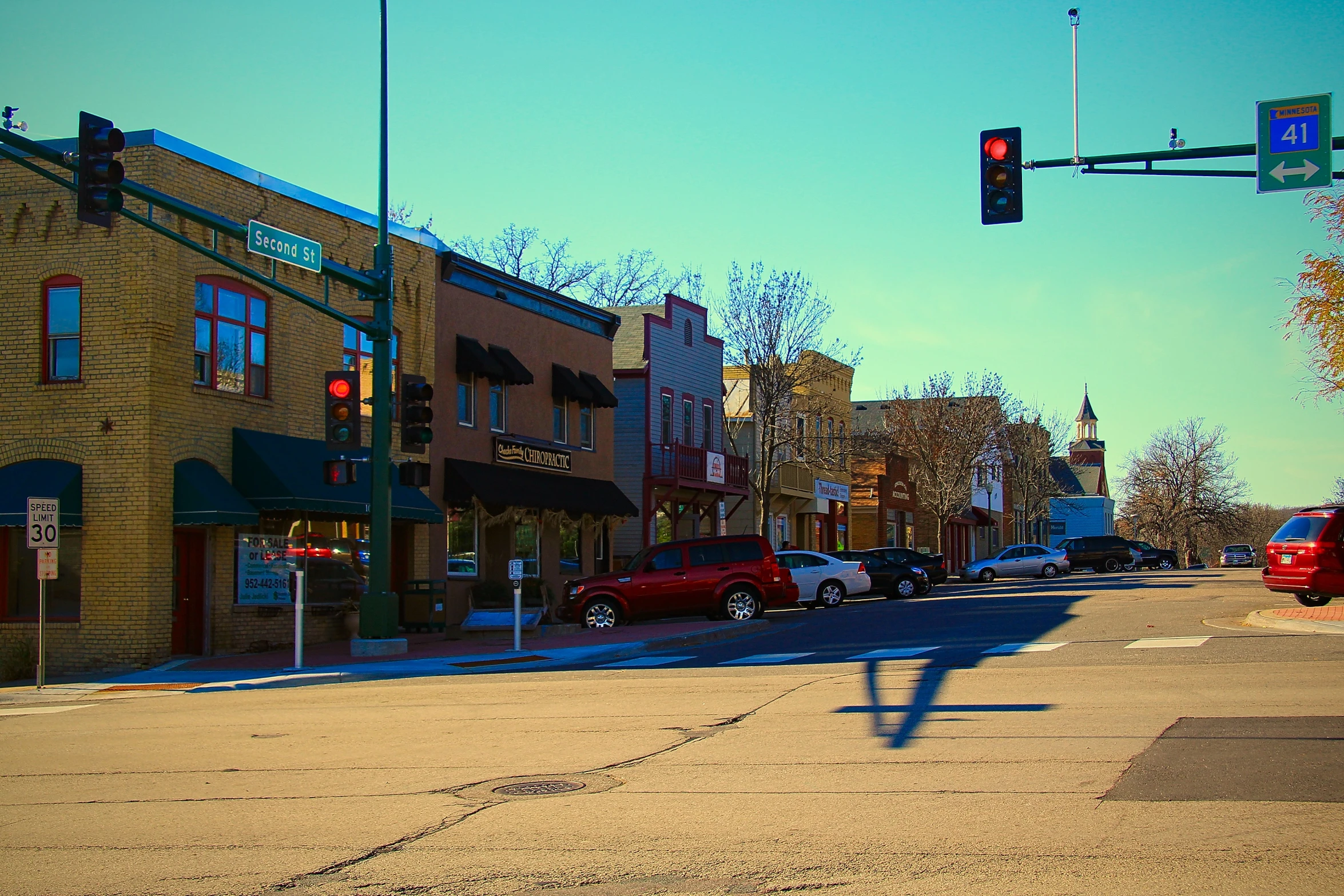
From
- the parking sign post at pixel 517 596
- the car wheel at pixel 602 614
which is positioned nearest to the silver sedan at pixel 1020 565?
→ the car wheel at pixel 602 614

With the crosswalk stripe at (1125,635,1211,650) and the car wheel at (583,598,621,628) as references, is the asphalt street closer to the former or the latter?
the crosswalk stripe at (1125,635,1211,650)

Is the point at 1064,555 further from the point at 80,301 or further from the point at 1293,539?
the point at 80,301

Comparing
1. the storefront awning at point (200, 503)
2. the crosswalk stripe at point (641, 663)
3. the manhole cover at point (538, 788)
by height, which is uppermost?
the storefront awning at point (200, 503)

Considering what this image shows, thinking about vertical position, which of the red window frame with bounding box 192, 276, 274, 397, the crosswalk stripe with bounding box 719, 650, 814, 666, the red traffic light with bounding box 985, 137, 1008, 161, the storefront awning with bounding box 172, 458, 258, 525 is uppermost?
the red traffic light with bounding box 985, 137, 1008, 161

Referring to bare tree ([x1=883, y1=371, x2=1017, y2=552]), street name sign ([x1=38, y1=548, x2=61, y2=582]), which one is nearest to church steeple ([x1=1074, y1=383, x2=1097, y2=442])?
bare tree ([x1=883, y1=371, x2=1017, y2=552])

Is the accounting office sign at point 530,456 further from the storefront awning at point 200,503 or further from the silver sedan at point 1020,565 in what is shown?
the silver sedan at point 1020,565

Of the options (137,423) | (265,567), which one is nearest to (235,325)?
(137,423)

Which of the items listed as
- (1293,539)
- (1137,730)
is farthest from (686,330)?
(1137,730)

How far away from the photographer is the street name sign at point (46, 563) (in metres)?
16.7

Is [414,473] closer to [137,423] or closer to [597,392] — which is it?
[137,423]

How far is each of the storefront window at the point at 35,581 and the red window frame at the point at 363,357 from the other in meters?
6.06

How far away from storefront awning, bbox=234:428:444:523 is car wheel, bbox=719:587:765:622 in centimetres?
717

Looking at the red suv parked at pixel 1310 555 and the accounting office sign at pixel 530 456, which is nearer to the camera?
the red suv parked at pixel 1310 555

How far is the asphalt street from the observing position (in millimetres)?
6254
